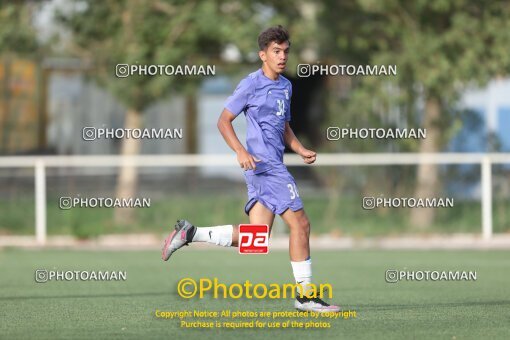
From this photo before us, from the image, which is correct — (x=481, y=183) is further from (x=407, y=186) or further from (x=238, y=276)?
(x=238, y=276)

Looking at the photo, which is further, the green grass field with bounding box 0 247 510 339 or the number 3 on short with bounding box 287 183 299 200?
the number 3 on short with bounding box 287 183 299 200

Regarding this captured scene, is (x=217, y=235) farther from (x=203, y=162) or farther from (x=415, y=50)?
(x=415, y=50)

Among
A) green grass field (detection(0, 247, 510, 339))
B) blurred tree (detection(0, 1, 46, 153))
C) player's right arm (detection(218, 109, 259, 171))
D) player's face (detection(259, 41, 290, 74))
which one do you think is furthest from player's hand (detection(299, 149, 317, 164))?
blurred tree (detection(0, 1, 46, 153))

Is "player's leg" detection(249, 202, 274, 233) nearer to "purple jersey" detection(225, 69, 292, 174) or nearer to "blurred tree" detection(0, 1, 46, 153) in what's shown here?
"purple jersey" detection(225, 69, 292, 174)

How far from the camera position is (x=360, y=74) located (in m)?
22.1

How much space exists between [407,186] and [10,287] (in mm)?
10535

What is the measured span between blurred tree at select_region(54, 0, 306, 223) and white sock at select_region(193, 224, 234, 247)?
11894 mm

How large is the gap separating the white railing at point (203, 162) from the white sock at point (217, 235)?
10659 mm

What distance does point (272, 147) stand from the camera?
30.8ft

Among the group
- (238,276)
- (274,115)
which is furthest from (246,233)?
(238,276)

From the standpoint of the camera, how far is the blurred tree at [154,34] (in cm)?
2183

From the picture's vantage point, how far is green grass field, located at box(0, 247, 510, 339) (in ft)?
27.9

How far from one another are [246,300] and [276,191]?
170 cm

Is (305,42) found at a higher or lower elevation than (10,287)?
higher
